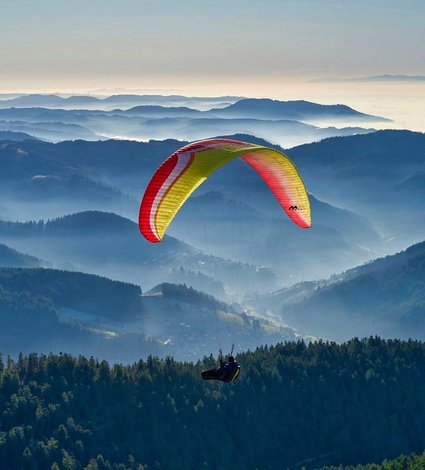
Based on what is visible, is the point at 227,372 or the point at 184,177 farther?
the point at 184,177

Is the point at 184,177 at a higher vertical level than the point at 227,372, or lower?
higher

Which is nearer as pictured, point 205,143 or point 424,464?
point 205,143

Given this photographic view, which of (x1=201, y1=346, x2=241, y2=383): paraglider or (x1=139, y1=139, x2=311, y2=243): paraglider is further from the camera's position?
(x1=139, y1=139, x2=311, y2=243): paraglider

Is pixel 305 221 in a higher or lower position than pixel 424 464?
higher

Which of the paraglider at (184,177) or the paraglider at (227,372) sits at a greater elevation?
the paraglider at (184,177)

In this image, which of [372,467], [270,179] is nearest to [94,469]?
[372,467]

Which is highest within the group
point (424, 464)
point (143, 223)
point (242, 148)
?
point (242, 148)

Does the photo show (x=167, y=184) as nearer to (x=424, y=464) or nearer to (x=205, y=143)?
(x=205, y=143)

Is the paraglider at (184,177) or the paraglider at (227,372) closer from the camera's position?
the paraglider at (227,372)

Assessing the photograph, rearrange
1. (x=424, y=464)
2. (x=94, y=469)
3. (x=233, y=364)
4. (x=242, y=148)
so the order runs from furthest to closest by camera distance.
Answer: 1. (x=94, y=469)
2. (x=424, y=464)
3. (x=242, y=148)
4. (x=233, y=364)

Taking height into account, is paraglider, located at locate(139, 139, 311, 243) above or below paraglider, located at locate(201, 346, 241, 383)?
above

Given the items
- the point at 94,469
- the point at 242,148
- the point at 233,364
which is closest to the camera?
the point at 233,364
